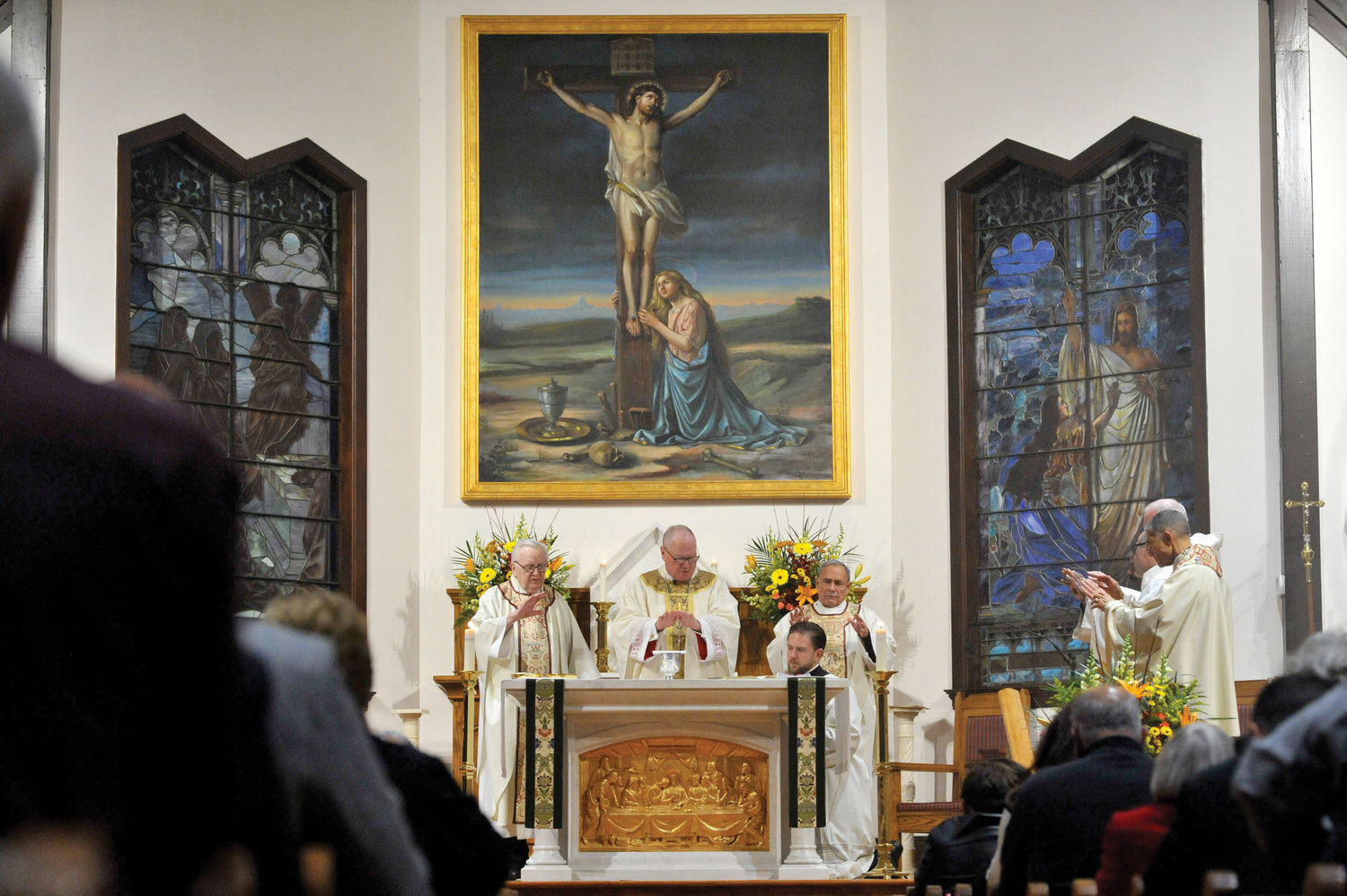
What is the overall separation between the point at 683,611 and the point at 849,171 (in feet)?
12.6

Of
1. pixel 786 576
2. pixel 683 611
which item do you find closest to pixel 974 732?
pixel 786 576

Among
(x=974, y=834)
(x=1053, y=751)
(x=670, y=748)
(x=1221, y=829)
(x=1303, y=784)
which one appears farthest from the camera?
(x=670, y=748)

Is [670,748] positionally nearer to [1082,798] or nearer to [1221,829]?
[1082,798]

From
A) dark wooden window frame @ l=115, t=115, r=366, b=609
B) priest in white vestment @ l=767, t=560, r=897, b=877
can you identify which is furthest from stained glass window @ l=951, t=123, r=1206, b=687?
dark wooden window frame @ l=115, t=115, r=366, b=609

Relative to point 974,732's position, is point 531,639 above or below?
above

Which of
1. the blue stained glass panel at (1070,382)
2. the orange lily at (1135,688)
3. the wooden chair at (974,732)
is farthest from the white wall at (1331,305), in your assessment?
the orange lily at (1135,688)

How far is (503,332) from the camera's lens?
41.0 ft

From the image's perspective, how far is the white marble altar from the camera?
855 centimetres

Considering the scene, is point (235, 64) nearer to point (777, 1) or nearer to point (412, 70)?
point (412, 70)

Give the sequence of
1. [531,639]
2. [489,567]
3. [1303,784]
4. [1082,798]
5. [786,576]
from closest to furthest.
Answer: [1303,784], [1082,798], [531,639], [786,576], [489,567]

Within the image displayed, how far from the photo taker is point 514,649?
10875mm

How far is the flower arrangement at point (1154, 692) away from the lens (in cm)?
801

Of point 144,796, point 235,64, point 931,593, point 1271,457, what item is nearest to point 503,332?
point 235,64

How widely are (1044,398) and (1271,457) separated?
1811mm
